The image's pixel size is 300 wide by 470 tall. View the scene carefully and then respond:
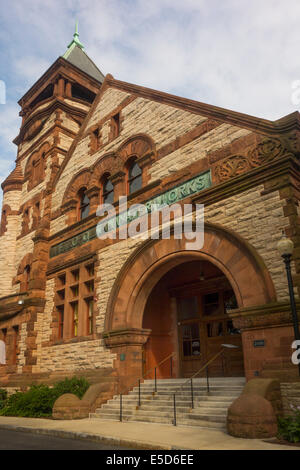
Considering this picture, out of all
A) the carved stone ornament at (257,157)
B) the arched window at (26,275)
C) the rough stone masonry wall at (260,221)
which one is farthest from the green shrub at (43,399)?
the carved stone ornament at (257,157)

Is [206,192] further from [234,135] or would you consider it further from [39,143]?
[39,143]

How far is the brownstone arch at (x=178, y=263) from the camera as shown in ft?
31.6

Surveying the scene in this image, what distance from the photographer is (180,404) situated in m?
9.85

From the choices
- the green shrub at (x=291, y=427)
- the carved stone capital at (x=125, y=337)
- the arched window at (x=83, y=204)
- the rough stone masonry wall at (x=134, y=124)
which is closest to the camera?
the green shrub at (x=291, y=427)

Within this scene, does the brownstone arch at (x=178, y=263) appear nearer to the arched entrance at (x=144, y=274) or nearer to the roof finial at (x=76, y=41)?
the arched entrance at (x=144, y=274)

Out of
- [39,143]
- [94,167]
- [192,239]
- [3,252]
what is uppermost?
[39,143]

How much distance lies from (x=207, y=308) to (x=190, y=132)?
6.39m

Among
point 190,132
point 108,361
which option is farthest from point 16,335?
point 190,132

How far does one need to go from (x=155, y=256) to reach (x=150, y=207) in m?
1.89

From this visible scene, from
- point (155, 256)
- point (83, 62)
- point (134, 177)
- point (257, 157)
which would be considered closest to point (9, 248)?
point (134, 177)

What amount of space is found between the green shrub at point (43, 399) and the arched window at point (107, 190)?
7098mm

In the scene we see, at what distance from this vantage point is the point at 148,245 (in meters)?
12.9

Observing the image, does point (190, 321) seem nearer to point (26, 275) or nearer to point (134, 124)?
point (134, 124)

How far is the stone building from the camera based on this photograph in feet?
32.1
